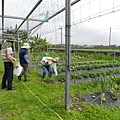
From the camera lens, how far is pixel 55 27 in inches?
278

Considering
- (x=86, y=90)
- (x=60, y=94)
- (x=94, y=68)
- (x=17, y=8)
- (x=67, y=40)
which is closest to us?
(x=67, y=40)

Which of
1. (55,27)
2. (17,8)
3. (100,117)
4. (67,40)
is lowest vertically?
(100,117)

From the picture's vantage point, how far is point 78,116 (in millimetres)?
2438

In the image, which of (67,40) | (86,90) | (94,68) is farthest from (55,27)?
(67,40)

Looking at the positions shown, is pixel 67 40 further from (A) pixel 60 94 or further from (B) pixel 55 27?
(B) pixel 55 27

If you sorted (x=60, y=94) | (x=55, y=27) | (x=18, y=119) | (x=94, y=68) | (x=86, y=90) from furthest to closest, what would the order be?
(x=94, y=68), (x=55, y=27), (x=86, y=90), (x=60, y=94), (x=18, y=119)

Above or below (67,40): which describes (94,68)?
below

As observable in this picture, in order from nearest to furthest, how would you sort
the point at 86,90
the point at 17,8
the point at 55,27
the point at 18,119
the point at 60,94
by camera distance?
the point at 18,119, the point at 60,94, the point at 86,90, the point at 17,8, the point at 55,27

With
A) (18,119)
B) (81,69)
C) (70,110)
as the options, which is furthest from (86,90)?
(81,69)

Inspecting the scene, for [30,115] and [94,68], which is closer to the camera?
[30,115]

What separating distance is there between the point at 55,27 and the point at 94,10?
10.4 feet

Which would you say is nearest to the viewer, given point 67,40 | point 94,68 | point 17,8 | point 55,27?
point 67,40

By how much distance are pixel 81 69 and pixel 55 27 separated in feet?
8.14

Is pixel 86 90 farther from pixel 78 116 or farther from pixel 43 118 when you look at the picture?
pixel 43 118
